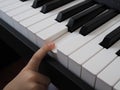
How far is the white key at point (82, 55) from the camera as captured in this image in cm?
62

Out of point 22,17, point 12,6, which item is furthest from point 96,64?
point 12,6

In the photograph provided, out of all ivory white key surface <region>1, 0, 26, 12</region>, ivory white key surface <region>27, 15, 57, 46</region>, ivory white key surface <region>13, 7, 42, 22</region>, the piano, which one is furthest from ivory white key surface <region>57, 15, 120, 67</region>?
ivory white key surface <region>1, 0, 26, 12</region>

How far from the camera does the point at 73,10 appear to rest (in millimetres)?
816

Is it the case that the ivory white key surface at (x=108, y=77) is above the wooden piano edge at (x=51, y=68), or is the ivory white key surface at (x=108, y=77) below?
above

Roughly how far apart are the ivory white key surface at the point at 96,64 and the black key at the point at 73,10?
0.22 meters

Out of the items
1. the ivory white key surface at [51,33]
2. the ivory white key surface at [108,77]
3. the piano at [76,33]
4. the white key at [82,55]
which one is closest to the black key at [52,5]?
the piano at [76,33]

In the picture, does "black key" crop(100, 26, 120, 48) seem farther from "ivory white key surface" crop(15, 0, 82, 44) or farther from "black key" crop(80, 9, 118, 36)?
"ivory white key surface" crop(15, 0, 82, 44)

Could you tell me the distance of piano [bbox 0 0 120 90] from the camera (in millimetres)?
610

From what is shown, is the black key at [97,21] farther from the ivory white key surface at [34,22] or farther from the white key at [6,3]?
the white key at [6,3]

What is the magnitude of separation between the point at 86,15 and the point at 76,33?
0.09 metres

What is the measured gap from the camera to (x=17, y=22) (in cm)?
80

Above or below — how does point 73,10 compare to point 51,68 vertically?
above

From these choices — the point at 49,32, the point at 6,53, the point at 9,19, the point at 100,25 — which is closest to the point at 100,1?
the point at 100,25

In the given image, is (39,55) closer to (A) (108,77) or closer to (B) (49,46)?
(B) (49,46)
